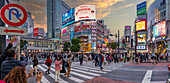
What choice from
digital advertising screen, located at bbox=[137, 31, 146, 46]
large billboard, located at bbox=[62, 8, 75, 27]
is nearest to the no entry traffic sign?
digital advertising screen, located at bbox=[137, 31, 146, 46]

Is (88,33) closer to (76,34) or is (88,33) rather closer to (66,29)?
(76,34)

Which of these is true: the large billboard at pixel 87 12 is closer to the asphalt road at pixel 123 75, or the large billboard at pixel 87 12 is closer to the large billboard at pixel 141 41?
the large billboard at pixel 141 41

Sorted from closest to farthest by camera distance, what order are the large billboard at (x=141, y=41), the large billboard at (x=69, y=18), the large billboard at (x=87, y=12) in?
the large billboard at (x=87, y=12) < the large billboard at (x=141, y=41) < the large billboard at (x=69, y=18)

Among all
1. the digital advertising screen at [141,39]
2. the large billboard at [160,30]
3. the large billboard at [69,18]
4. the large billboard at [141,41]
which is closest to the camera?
the large billboard at [160,30]

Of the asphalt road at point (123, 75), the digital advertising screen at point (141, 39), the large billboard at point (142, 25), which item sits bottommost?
the asphalt road at point (123, 75)

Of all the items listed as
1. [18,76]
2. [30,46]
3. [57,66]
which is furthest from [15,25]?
[30,46]

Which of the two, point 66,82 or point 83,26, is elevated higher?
point 83,26

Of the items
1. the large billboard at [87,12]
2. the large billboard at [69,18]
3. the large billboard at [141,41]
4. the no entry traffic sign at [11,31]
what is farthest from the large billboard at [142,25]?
the no entry traffic sign at [11,31]

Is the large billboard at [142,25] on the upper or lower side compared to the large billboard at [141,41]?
upper

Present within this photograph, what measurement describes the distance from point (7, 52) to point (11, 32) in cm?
54

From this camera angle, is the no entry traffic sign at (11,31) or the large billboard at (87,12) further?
the large billboard at (87,12)

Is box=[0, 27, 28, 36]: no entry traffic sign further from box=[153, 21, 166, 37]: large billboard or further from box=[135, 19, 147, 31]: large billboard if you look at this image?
box=[135, 19, 147, 31]: large billboard

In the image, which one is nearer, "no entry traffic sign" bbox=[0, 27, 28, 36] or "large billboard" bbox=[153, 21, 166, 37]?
"no entry traffic sign" bbox=[0, 27, 28, 36]

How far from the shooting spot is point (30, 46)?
122812 mm
